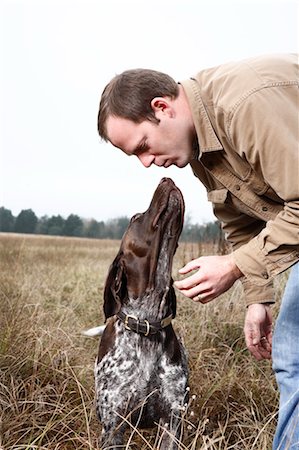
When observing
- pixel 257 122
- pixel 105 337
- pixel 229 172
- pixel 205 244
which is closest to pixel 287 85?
pixel 257 122

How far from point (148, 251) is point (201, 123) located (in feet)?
2.60

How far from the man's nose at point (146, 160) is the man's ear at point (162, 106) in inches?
8.4

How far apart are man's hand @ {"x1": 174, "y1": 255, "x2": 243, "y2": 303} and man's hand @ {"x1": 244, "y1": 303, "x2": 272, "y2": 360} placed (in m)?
0.69

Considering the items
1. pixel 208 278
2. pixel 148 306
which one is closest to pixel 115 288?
pixel 148 306

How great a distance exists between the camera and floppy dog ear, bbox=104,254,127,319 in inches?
150

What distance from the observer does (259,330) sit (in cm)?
375

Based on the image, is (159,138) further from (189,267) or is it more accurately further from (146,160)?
(189,267)

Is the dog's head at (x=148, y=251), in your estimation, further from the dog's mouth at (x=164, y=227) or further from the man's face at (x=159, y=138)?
the man's face at (x=159, y=138)

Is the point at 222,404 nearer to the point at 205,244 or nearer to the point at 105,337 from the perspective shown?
the point at 105,337

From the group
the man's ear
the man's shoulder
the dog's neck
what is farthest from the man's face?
the dog's neck

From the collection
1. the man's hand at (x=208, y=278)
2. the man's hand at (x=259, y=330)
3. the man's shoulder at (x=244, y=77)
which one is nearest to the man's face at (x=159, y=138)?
the man's shoulder at (x=244, y=77)

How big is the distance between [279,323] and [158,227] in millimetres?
813

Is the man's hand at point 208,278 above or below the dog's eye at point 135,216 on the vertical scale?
below

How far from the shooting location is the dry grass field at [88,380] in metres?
3.76
